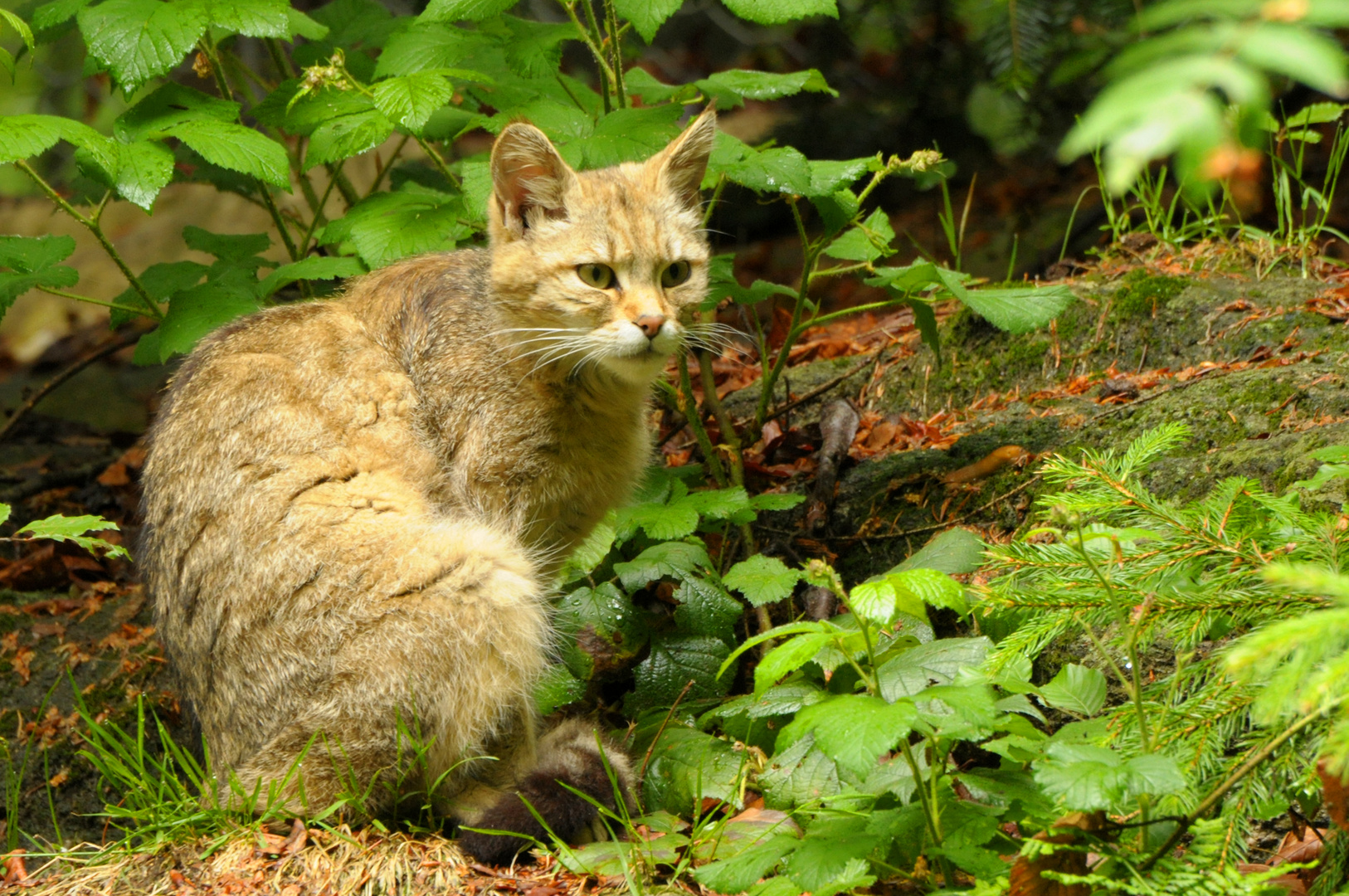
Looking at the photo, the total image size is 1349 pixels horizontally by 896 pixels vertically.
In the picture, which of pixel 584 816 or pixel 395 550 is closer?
pixel 584 816

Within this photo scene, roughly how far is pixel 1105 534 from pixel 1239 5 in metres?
1.26

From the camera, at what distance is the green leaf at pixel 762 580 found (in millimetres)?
3076

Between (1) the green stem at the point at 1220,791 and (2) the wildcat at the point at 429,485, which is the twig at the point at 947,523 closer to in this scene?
(2) the wildcat at the point at 429,485

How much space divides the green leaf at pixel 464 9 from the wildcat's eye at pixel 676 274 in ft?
3.20

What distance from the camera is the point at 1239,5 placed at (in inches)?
30.6

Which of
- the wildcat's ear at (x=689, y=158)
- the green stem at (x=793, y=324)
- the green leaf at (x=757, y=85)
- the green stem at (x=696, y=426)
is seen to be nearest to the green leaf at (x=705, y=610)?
the green stem at (x=696, y=426)

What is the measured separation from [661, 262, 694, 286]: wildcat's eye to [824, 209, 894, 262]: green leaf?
537 mm

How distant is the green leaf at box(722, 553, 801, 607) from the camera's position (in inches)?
121

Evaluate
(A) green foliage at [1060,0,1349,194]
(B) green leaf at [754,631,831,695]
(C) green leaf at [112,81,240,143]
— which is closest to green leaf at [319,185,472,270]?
(C) green leaf at [112,81,240,143]

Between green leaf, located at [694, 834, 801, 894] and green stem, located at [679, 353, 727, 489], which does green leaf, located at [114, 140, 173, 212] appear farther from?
green leaf, located at [694, 834, 801, 894]

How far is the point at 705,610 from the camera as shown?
336cm

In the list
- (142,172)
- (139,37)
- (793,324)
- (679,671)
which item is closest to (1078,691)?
(679,671)

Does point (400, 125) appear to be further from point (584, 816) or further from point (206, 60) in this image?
point (584, 816)

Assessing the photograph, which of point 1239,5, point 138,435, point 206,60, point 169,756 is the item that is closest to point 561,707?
point 169,756
